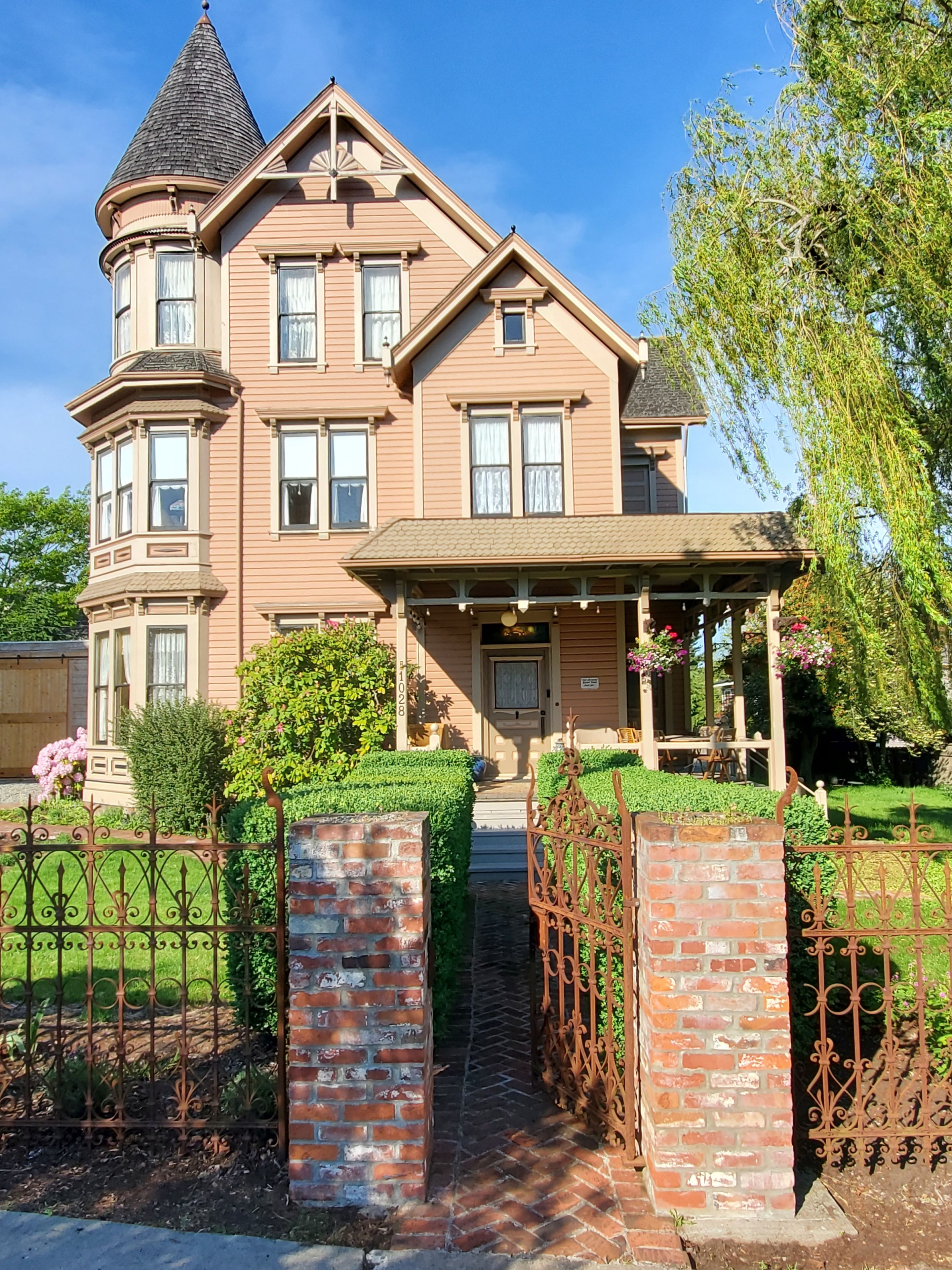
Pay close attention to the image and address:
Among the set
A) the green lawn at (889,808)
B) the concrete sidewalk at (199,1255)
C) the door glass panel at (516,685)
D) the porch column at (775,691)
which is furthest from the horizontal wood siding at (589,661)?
the concrete sidewalk at (199,1255)

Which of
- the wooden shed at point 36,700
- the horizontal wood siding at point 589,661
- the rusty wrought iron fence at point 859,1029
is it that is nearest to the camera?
the rusty wrought iron fence at point 859,1029

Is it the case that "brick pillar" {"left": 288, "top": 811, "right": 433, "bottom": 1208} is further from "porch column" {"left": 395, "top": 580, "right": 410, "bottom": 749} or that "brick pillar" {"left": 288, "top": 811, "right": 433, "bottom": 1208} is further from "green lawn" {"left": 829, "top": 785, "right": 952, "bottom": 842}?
"porch column" {"left": 395, "top": 580, "right": 410, "bottom": 749}

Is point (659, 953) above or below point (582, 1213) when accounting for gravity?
above

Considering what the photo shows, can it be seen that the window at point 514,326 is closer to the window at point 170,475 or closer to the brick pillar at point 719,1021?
the window at point 170,475

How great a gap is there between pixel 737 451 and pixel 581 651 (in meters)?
6.12

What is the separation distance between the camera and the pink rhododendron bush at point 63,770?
16922mm

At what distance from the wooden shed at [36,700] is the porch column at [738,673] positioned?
→ 17443 millimetres

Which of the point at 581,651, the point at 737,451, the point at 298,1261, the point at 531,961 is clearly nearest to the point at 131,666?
the point at 581,651

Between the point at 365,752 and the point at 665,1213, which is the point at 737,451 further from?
the point at 665,1213

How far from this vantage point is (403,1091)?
12.5 feet

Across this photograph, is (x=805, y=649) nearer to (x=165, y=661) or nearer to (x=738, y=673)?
(x=738, y=673)

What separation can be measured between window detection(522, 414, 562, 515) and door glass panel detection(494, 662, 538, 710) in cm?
274

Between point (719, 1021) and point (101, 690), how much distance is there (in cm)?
1543

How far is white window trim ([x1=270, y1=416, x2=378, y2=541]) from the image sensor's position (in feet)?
52.6
